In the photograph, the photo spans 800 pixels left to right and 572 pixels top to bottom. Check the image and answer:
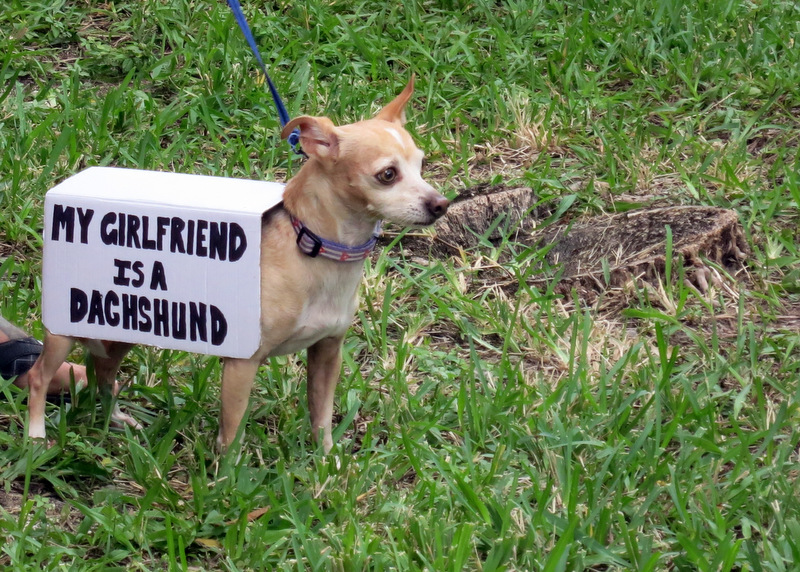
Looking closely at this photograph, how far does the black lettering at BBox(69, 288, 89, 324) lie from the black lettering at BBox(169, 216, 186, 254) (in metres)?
0.32

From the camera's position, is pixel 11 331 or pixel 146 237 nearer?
pixel 146 237

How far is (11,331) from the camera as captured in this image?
3604mm

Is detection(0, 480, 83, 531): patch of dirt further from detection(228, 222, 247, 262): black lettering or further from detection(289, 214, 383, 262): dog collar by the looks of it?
detection(289, 214, 383, 262): dog collar

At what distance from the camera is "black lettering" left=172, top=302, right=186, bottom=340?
2.93 meters

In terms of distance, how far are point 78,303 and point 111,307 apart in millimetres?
103

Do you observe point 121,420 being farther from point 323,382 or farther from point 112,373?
point 323,382

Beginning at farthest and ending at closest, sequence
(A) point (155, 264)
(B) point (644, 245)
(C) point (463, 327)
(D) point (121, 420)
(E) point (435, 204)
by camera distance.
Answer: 1. (B) point (644, 245)
2. (C) point (463, 327)
3. (D) point (121, 420)
4. (A) point (155, 264)
5. (E) point (435, 204)

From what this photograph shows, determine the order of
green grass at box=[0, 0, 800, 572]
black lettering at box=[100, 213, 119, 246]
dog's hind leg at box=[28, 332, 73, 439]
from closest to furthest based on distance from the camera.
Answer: green grass at box=[0, 0, 800, 572] < black lettering at box=[100, 213, 119, 246] < dog's hind leg at box=[28, 332, 73, 439]

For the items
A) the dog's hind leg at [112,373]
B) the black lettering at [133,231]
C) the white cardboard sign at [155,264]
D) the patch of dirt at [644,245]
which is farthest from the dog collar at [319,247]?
the patch of dirt at [644,245]

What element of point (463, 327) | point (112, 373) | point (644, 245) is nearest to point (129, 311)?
point (112, 373)

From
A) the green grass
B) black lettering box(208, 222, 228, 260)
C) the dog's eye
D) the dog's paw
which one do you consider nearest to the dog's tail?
the green grass

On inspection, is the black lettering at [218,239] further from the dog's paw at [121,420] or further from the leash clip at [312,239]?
the dog's paw at [121,420]

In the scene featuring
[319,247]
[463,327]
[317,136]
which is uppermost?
[317,136]

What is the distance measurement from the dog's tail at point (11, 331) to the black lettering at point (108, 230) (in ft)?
2.89
